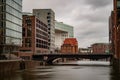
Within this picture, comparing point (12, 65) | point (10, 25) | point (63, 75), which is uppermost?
point (10, 25)

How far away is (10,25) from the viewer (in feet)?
457

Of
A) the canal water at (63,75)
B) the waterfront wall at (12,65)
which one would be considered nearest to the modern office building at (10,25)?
the waterfront wall at (12,65)

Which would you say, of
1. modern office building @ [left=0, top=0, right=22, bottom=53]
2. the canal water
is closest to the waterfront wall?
the canal water

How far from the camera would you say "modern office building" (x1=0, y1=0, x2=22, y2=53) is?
13175cm

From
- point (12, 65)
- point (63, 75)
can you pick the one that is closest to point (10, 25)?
point (12, 65)

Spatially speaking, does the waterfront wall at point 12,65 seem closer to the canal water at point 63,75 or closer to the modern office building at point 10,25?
the canal water at point 63,75

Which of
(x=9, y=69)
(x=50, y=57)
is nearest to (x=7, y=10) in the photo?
(x=9, y=69)

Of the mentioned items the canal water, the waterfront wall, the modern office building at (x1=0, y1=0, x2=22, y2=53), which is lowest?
the canal water

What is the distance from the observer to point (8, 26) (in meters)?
136

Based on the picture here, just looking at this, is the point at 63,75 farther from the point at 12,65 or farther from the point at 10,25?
the point at 10,25

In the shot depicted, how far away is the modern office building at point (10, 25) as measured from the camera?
432ft

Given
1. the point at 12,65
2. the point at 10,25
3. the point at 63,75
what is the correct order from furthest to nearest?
the point at 10,25, the point at 12,65, the point at 63,75

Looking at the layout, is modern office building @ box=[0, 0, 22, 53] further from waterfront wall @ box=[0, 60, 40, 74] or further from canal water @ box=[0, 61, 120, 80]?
canal water @ box=[0, 61, 120, 80]

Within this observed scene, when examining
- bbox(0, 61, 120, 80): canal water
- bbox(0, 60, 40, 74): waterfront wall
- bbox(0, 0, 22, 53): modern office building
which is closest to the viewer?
bbox(0, 61, 120, 80): canal water
